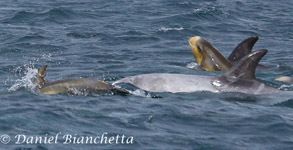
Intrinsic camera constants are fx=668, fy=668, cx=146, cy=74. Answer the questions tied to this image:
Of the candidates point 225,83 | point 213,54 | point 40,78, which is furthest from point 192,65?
point 40,78

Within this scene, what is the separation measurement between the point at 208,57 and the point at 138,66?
2.19 metres

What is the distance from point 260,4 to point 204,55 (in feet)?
56.9

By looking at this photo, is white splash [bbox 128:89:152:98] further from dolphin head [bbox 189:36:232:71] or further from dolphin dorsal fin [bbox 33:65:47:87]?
dolphin head [bbox 189:36:232:71]

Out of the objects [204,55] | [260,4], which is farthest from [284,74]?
[260,4]

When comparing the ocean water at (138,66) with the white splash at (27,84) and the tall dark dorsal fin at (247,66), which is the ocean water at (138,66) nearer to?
the white splash at (27,84)

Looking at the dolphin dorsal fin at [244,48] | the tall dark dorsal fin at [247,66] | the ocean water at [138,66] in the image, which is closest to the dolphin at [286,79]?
the ocean water at [138,66]

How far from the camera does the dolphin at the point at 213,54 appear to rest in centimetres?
1703

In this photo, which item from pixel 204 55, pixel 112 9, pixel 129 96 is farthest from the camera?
pixel 112 9

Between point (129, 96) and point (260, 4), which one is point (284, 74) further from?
point (260, 4)

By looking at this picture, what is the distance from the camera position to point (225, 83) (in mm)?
14445

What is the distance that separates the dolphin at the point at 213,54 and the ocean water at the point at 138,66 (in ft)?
0.98

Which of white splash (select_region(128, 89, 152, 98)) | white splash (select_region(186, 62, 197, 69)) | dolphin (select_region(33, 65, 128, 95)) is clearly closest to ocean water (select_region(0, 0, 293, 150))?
white splash (select_region(186, 62, 197, 69))

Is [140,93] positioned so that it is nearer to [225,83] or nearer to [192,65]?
[225,83]

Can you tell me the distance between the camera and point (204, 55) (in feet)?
56.7
